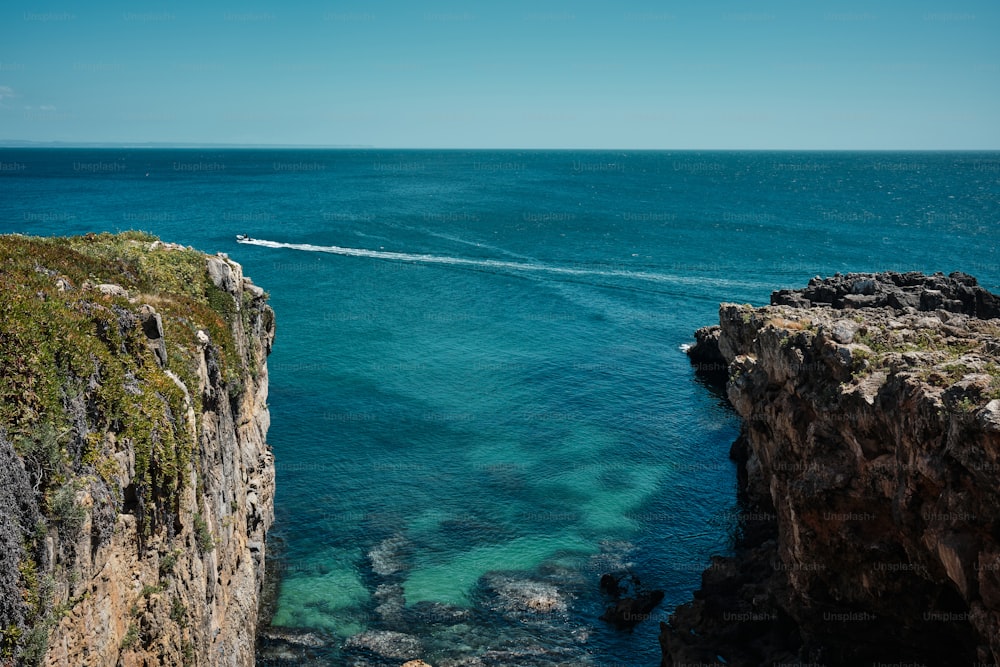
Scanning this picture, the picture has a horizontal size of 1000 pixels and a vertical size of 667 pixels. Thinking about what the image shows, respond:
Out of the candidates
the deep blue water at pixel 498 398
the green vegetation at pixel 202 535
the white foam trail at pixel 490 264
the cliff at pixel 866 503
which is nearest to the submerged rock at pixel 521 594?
the deep blue water at pixel 498 398

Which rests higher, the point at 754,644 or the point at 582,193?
the point at 582,193

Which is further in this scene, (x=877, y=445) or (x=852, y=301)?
(x=852, y=301)

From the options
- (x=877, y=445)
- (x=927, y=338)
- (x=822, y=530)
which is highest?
(x=927, y=338)

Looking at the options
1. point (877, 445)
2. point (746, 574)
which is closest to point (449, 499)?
point (746, 574)

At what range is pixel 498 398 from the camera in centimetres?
5656

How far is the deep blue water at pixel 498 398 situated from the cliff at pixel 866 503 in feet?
16.0

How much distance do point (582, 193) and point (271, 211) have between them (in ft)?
278

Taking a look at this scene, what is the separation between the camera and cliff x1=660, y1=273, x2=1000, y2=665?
2016cm

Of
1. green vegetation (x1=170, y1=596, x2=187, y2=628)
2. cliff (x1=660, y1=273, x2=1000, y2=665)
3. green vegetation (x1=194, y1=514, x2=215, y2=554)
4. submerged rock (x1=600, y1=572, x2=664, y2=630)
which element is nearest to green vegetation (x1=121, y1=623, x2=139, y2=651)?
green vegetation (x1=170, y1=596, x2=187, y2=628)

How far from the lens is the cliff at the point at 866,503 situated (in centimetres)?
2016

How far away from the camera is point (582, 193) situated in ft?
631

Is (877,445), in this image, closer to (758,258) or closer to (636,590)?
(636,590)

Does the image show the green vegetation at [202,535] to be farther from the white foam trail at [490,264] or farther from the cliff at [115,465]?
the white foam trail at [490,264]

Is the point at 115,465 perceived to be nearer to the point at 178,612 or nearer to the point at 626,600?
the point at 178,612
